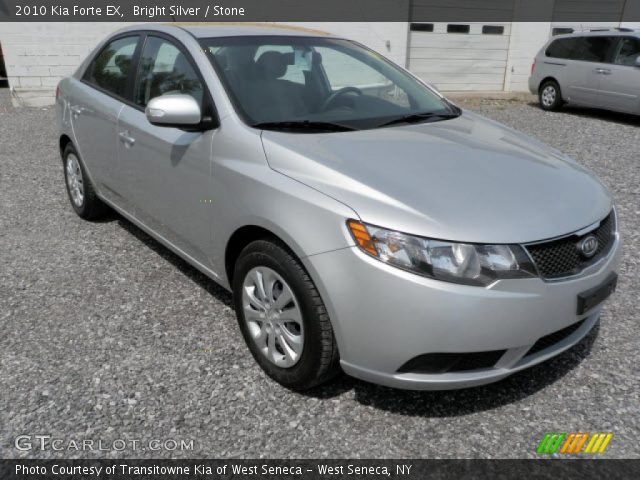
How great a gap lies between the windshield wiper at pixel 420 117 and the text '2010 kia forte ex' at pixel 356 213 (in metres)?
0.02

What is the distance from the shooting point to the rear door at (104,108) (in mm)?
3857

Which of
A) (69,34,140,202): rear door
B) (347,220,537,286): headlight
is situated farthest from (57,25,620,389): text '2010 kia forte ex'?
(69,34,140,202): rear door

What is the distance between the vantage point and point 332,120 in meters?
2.95

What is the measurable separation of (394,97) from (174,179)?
4.69 feet

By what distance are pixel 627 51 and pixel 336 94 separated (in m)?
9.19

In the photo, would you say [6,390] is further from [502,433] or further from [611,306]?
[611,306]

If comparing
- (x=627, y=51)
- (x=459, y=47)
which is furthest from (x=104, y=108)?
(x=459, y=47)

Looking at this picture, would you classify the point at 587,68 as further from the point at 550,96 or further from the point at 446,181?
the point at 446,181

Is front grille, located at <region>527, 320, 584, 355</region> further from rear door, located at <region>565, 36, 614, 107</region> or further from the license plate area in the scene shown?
rear door, located at <region>565, 36, 614, 107</region>

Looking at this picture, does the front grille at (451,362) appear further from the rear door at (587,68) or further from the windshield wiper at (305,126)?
the rear door at (587,68)

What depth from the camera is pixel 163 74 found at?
345 cm

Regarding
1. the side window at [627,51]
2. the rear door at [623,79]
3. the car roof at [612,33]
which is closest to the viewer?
the rear door at [623,79]

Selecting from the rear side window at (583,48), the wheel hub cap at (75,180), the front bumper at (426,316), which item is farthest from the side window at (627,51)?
the wheel hub cap at (75,180)
